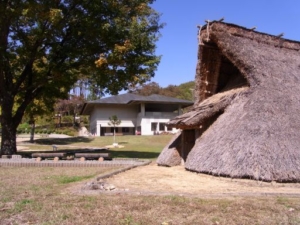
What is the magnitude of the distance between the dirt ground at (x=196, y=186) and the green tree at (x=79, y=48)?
296 inches

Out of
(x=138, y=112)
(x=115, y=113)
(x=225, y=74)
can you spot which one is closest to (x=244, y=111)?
(x=225, y=74)

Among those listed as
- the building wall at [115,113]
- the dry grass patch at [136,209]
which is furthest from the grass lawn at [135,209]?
the building wall at [115,113]

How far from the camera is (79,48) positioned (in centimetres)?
1780

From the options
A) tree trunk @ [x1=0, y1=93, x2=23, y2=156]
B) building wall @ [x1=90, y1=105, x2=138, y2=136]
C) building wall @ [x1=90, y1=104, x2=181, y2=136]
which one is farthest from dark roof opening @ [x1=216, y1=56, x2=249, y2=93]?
building wall @ [x1=90, y1=105, x2=138, y2=136]

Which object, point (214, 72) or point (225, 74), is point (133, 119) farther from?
point (214, 72)

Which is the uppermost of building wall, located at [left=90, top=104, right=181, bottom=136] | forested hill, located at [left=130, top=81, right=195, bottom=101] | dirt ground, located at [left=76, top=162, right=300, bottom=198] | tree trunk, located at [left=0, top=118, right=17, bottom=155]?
forested hill, located at [left=130, top=81, right=195, bottom=101]

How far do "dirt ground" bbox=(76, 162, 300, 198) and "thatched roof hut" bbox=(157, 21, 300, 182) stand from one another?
0.84 ft

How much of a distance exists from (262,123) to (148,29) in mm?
9228

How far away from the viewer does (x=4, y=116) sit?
1709 cm

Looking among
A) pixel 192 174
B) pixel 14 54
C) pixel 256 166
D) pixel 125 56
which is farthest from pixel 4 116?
pixel 256 166

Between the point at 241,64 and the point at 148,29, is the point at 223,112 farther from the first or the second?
the point at 148,29

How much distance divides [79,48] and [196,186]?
11311 millimetres

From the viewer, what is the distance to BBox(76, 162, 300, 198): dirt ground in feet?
24.8

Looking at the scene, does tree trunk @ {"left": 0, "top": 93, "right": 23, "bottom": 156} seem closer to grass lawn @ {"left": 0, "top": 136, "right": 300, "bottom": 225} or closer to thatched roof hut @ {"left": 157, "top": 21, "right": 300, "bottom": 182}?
thatched roof hut @ {"left": 157, "top": 21, "right": 300, "bottom": 182}
